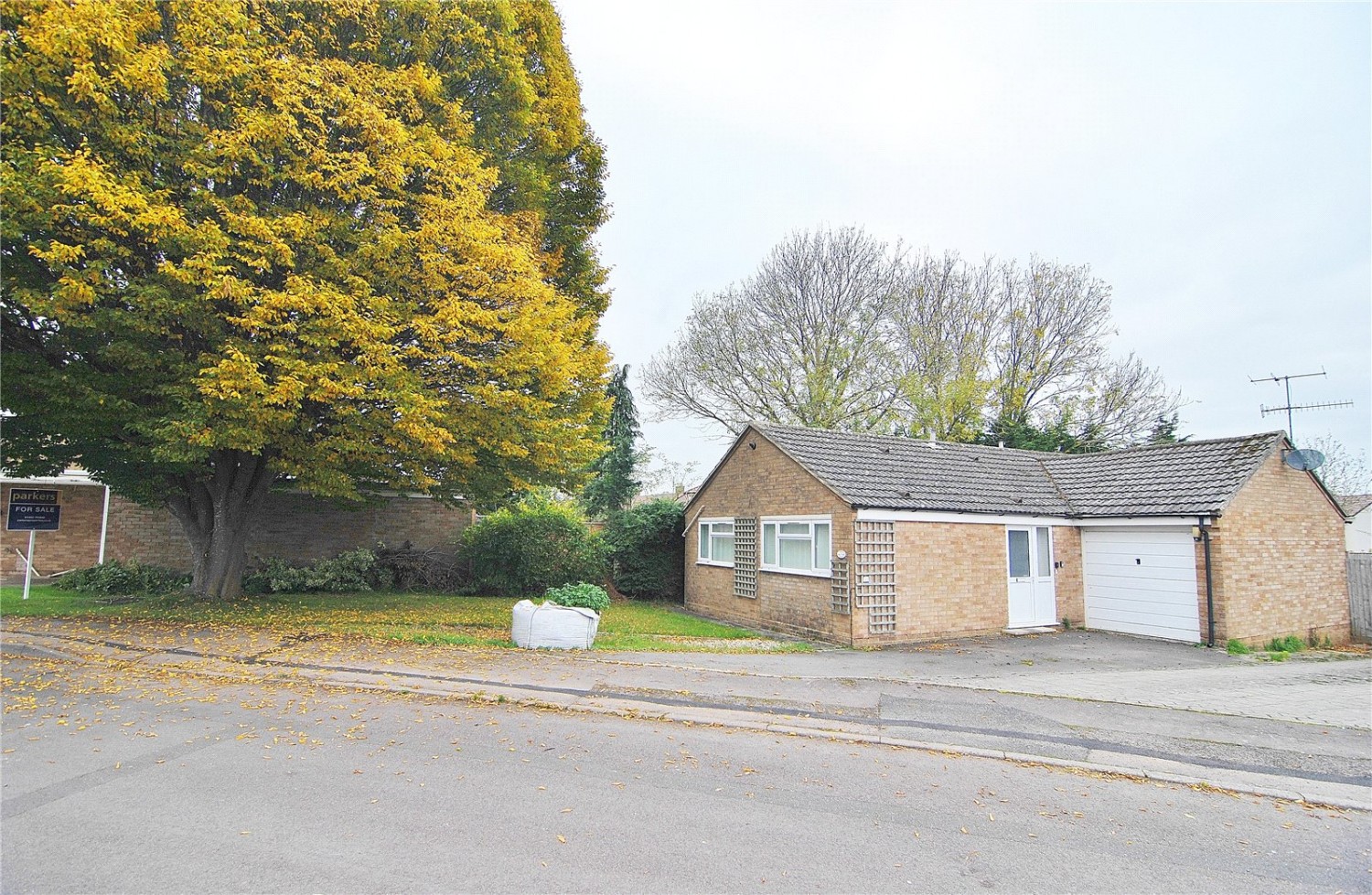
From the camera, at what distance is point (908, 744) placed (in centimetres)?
696

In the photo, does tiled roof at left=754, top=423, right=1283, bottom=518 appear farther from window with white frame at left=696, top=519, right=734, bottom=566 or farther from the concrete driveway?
window with white frame at left=696, top=519, right=734, bottom=566

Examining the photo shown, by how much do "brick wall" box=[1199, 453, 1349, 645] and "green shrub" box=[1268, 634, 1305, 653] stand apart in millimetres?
119

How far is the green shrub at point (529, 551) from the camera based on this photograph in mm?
20422

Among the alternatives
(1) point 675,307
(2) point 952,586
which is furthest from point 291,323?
(1) point 675,307

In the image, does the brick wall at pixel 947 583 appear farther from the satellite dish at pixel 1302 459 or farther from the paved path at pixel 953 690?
the satellite dish at pixel 1302 459

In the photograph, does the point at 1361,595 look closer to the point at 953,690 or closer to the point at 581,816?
A: the point at 953,690

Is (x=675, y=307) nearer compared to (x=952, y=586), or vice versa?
(x=952, y=586)

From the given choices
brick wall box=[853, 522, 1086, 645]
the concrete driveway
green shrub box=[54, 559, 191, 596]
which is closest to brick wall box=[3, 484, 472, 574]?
green shrub box=[54, 559, 191, 596]

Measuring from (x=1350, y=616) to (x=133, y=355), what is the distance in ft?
80.5

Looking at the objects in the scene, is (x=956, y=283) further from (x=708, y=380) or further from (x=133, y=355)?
(x=133, y=355)

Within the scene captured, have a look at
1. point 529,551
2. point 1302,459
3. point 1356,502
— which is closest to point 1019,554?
point 1302,459

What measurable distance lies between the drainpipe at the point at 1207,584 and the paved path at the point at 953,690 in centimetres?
88

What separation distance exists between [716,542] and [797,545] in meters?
4.18

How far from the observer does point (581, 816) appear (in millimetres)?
4953
